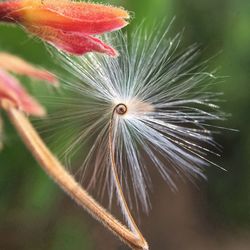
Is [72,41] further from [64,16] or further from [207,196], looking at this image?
[207,196]

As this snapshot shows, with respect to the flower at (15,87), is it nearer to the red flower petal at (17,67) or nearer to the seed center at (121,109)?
the red flower petal at (17,67)

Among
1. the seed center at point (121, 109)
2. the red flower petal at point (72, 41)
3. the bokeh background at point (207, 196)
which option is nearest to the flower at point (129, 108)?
the seed center at point (121, 109)

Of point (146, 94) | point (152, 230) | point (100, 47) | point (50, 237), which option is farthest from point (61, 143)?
point (152, 230)

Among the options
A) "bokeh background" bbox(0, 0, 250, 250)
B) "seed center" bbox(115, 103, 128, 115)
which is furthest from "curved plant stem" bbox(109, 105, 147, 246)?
"bokeh background" bbox(0, 0, 250, 250)

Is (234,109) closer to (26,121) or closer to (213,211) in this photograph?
(213,211)

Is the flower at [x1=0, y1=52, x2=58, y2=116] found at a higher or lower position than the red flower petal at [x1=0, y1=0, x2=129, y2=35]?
lower

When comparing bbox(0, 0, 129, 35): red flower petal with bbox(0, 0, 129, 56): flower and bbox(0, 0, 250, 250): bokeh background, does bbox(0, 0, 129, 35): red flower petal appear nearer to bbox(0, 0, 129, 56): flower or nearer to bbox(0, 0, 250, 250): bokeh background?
bbox(0, 0, 129, 56): flower

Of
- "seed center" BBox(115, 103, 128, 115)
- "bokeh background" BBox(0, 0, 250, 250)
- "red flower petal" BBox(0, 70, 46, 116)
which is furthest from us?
"bokeh background" BBox(0, 0, 250, 250)
